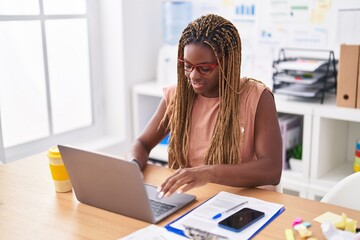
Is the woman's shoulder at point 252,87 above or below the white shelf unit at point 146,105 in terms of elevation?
above

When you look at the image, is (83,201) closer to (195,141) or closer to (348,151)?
(195,141)

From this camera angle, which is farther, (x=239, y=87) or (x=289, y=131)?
(x=289, y=131)

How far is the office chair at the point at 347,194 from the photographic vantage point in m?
1.43

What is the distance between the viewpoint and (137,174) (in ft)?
3.83

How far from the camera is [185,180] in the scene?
1327 mm

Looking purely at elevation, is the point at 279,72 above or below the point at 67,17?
below

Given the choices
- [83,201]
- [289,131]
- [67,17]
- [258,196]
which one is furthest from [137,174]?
[67,17]

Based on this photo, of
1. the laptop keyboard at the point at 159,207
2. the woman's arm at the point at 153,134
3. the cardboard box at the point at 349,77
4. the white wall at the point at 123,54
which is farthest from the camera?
the white wall at the point at 123,54

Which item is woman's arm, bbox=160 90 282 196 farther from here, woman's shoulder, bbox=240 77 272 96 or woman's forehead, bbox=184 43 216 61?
woman's forehead, bbox=184 43 216 61

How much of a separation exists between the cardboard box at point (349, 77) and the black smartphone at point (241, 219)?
47.1 inches

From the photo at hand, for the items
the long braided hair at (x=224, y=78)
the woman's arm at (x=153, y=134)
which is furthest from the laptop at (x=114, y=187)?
the woman's arm at (x=153, y=134)

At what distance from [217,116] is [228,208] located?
451 mm

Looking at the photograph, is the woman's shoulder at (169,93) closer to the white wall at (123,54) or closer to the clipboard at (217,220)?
the clipboard at (217,220)

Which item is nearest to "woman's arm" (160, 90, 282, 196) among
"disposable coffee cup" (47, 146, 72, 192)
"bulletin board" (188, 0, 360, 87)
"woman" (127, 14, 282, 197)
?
"woman" (127, 14, 282, 197)
